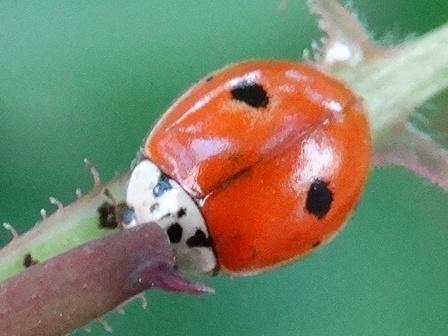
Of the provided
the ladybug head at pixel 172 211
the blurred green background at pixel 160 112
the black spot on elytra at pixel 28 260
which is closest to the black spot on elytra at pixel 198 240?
the ladybug head at pixel 172 211

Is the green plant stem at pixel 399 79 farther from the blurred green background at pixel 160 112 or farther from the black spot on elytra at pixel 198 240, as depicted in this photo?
the blurred green background at pixel 160 112

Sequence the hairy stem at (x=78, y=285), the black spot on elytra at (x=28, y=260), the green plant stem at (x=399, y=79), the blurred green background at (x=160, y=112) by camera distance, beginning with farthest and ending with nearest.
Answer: the blurred green background at (x=160, y=112) < the green plant stem at (x=399, y=79) < the black spot on elytra at (x=28, y=260) < the hairy stem at (x=78, y=285)

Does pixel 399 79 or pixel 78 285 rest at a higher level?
pixel 399 79

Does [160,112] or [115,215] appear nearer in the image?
[115,215]

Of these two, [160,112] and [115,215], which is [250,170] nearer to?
[115,215]

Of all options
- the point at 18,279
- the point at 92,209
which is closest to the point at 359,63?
the point at 92,209

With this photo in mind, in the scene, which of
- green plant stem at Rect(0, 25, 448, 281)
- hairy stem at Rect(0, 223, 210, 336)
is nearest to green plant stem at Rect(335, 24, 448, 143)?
green plant stem at Rect(0, 25, 448, 281)

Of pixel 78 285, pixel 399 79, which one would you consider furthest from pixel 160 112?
pixel 78 285

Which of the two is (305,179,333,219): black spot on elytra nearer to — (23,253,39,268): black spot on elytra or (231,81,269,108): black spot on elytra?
(231,81,269,108): black spot on elytra
